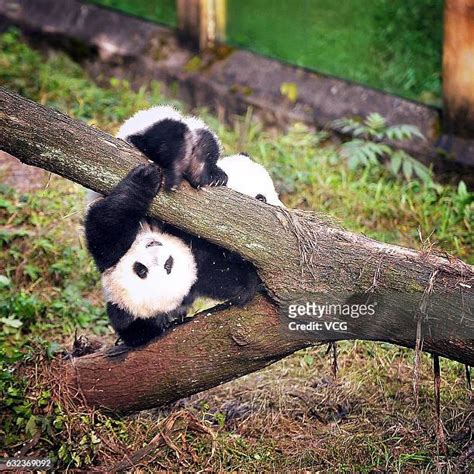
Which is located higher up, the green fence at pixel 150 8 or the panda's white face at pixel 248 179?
the panda's white face at pixel 248 179

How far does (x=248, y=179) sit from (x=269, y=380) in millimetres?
1243

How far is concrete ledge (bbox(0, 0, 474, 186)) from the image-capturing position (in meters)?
6.68

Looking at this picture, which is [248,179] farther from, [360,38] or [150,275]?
[360,38]

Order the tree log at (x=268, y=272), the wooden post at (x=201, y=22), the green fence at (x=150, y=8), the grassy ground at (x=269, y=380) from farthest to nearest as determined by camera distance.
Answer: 1. the green fence at (x=150, y=8)
2. the wooden post at (x=201, y=22)
3. the grassy ground at (x=269, y=380)
4. the tree log at (x=268, y=272)

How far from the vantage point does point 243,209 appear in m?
3.66

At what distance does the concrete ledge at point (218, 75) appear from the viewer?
6.68m

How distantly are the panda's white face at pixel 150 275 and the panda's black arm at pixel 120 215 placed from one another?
7 cm

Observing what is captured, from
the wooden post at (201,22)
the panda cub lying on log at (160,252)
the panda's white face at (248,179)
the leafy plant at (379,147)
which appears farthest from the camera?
the wooden post at (201,22)

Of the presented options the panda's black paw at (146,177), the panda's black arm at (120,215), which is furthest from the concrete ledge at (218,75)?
the panda's black paw at (146,177)

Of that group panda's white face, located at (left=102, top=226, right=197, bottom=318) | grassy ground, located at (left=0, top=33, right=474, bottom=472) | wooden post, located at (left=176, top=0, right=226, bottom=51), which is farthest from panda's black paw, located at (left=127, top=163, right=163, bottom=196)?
wooden post, located at (left=176, top=0, right=226, bottom=51)

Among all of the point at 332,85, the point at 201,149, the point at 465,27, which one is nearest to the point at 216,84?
the point at 332,85

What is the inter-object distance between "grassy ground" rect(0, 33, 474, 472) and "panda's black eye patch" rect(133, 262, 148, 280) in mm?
702

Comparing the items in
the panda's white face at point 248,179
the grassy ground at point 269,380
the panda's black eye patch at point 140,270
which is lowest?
the grassy ground at point 269,380

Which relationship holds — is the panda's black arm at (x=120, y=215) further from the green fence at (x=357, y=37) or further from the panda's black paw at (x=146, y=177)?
the green fence at (x=357, y=37)
